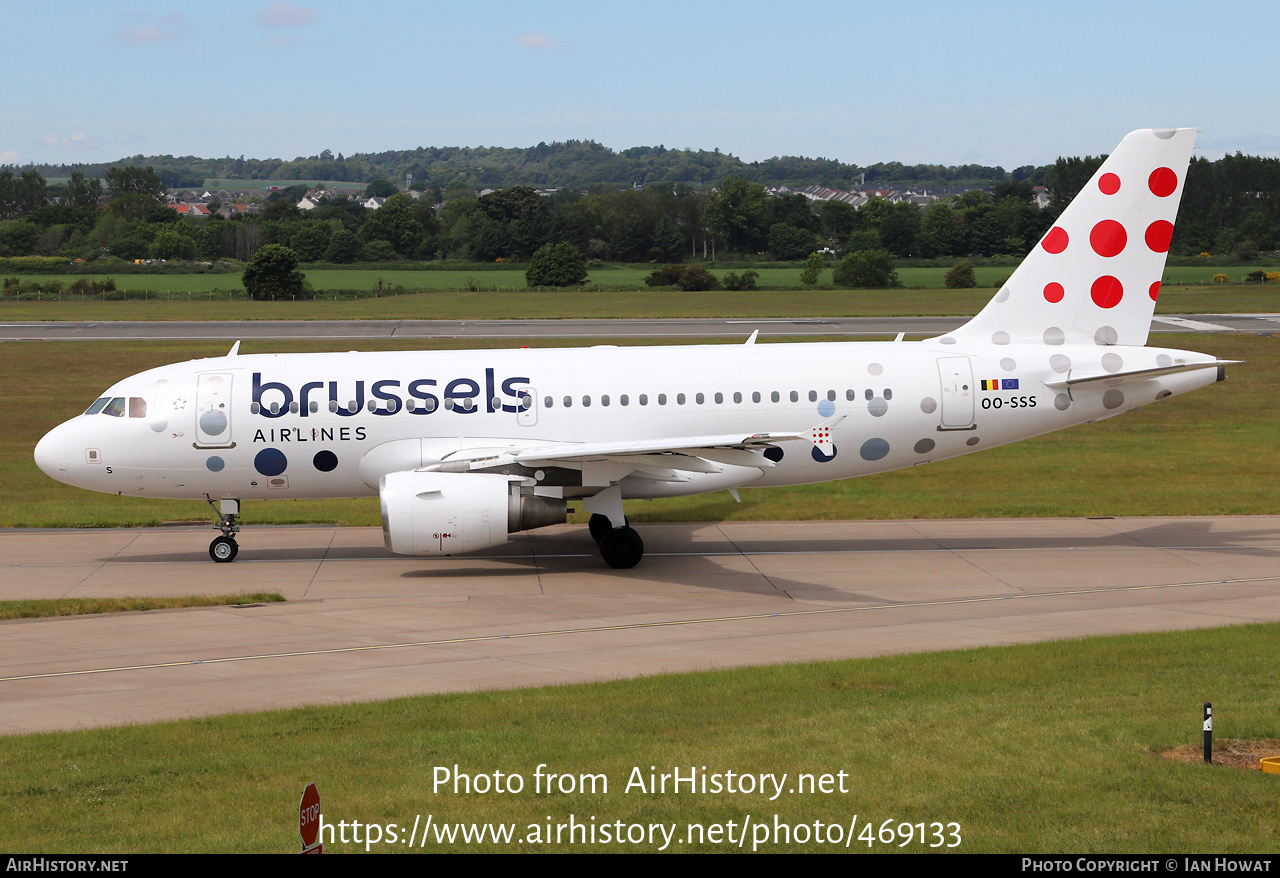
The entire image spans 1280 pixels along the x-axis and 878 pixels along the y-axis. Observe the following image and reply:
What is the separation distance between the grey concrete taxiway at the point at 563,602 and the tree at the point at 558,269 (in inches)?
3377

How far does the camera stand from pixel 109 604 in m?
21.6

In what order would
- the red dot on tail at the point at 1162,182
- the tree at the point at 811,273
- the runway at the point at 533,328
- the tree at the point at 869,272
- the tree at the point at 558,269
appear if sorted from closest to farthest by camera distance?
the red dot on tail at the point at 1162,182
the runway at the point at 533,328
the tree at the point at 869,272
the tree at the point at 811,273
the tree at the point at 558,269

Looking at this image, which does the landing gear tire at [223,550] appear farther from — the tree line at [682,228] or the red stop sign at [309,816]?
the tree line at [682,228]

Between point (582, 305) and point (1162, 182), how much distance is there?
66.5 meters

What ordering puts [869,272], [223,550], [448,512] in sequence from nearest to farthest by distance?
1. [448,512]
2. [223,550]
3. [869,272]

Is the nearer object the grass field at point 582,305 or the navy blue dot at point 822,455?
the navy blue dot at point 822,455

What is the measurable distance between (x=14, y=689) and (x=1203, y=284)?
109m

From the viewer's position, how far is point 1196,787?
10898 millimetres

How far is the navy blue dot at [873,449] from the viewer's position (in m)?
25.9

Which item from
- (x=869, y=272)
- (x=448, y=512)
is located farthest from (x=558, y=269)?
(x=448, y=512)

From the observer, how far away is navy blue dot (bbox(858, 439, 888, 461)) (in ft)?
85.0

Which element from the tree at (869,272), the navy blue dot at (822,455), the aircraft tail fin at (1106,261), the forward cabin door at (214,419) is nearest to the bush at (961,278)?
the tree at (869,272)

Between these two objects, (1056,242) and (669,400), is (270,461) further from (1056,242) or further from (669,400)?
(1056,242)
